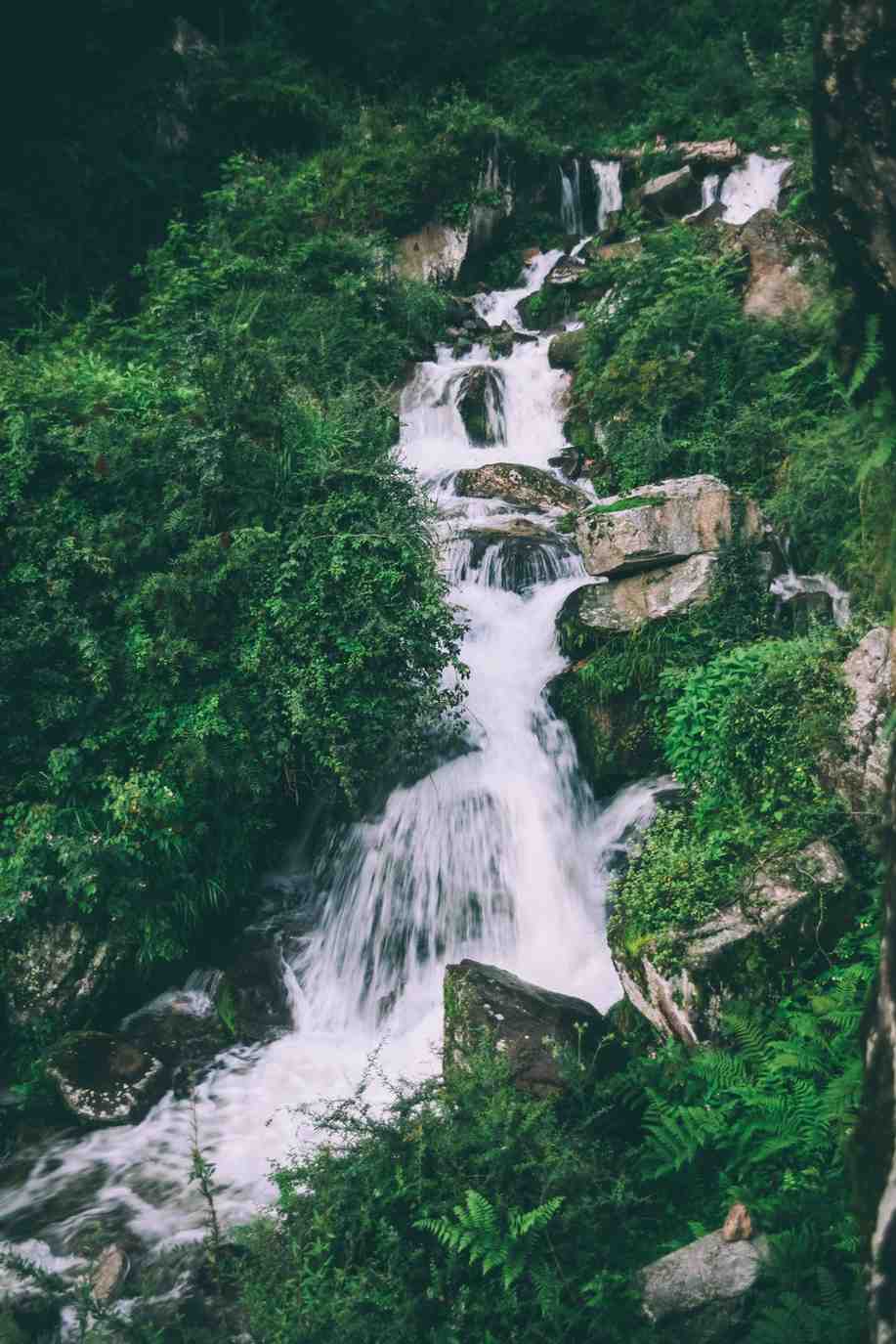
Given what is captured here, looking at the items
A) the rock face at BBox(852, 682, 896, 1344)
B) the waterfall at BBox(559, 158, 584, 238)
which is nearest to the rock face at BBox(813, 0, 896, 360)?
the rock face at BBox(852, 682, 896, 1344)

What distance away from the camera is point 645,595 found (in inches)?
311

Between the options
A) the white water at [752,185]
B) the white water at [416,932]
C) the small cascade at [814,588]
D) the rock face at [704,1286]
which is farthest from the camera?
the white water at [752,185]

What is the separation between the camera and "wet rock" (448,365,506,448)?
12539 millimetres

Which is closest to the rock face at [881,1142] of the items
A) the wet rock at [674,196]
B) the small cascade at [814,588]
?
the small cascade at [814,588]

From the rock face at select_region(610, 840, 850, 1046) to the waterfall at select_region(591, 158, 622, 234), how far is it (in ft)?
55.9

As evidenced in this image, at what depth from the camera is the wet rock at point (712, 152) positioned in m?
16.3

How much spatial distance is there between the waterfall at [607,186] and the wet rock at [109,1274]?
19.4 meters

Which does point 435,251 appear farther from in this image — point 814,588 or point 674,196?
point 814,588

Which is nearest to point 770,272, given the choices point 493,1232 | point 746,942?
point 746,942

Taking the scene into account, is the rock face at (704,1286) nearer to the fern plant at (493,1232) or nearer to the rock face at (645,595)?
the fern plant at (493,1232)

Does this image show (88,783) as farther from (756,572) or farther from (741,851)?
(756,572)

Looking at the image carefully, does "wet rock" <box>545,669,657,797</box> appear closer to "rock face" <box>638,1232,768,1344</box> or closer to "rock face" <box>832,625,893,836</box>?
"rock face" <box>832,625,893,836</box>

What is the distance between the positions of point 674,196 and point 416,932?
15.6 metres

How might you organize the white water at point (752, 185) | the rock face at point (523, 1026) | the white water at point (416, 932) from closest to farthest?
the rock face at point (523, 1026)
the white water at point (416, 932)
the white water at point (752, 185)
